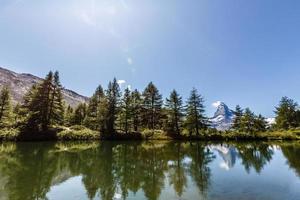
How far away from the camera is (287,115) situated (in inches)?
2694

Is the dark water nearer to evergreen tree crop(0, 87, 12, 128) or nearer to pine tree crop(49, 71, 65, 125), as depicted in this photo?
pine tree crop(49, 71, 65, 125)

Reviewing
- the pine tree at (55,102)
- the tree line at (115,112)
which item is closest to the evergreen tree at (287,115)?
the tree line at (115,112)

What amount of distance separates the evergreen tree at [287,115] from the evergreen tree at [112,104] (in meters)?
49.9

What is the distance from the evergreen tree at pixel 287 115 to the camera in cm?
6738

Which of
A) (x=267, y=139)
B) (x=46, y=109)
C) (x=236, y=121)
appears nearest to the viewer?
(x=46, y=109)

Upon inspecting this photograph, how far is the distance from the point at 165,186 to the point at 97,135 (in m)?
36.6

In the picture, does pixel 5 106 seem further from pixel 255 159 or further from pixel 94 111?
pixel 255 159

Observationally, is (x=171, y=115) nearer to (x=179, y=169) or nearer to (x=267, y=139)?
(x=267, y=139)

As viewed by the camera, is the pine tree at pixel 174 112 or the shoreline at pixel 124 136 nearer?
the shoreline at pixel 124 136

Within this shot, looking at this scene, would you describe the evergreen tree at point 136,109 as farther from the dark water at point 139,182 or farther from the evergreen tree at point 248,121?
the dark water at point 139,182

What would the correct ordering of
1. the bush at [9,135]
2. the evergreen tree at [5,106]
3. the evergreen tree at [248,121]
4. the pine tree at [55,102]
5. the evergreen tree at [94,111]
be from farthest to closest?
the evergreen tree at [248,121] < the evergreen tree at [94,111] < the evergreen tree at [5,106] < the pine tree at [55,102] < the bush at [9,135]

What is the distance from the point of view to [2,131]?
131 feet

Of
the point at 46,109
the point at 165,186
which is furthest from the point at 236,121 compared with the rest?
the point at 165,186

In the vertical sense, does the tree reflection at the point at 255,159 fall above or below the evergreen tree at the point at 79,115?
below
